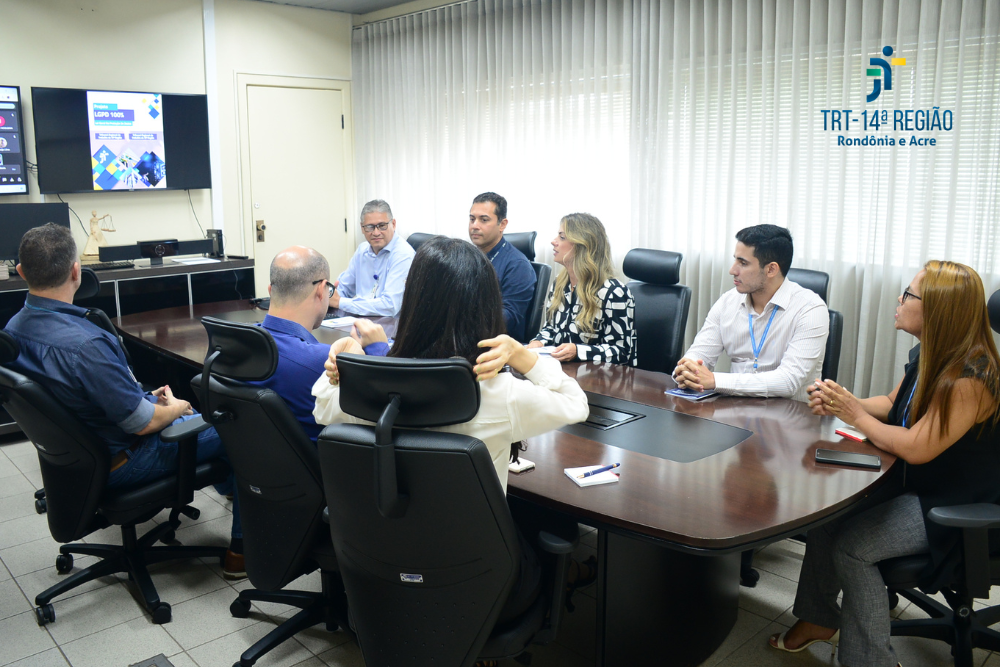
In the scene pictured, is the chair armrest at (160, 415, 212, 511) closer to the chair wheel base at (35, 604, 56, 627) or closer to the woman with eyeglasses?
the chair wheel base at (35, 604, 56, 627)

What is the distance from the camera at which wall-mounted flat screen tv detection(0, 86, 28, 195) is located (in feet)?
16.6

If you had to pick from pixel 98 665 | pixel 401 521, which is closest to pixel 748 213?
pixel 401 521

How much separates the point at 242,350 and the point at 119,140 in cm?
437

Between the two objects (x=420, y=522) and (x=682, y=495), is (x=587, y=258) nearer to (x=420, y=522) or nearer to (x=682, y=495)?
(x=682, y=495)

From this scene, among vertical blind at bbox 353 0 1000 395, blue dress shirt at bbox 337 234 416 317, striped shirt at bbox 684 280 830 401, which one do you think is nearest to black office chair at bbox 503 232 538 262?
blue dress shirt at bbox 337 234 416 317

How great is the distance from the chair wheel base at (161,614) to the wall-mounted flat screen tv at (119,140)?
12.4 ft

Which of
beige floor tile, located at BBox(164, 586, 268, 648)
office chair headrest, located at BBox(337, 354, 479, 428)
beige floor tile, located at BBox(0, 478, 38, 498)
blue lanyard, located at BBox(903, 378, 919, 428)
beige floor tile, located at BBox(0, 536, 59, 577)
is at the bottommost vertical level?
beige floor tile, located at BBox(164, 586, 268, 648)

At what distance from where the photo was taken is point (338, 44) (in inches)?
263

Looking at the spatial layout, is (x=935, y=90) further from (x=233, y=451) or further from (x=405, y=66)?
(x=405, y=66)

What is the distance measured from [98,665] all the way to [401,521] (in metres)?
1.46

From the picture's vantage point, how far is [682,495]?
1879 millimetres

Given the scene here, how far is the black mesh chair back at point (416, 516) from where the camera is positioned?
1.48 m

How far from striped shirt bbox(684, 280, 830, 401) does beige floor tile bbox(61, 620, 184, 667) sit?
2.04 metres

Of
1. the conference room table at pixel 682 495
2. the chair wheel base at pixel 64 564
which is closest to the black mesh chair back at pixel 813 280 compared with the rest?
the conference room table at pixel 682 495
